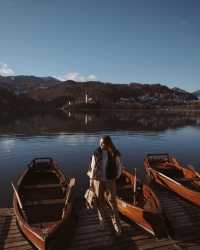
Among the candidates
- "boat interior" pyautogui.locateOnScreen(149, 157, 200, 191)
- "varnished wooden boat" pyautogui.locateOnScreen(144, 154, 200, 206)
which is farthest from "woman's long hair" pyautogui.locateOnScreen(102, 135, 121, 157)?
"boat interior" pyautogui.locateOnScreen(149, 157, 200, 191)

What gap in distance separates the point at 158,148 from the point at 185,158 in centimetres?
724

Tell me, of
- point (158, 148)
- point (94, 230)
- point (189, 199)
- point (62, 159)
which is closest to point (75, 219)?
point (94, 230)

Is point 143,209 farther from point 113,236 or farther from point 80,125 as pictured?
point 80,125

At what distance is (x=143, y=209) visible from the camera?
33.3ft

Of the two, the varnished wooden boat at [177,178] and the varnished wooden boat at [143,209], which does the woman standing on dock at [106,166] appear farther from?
the varnished wooden boat at [177,178]

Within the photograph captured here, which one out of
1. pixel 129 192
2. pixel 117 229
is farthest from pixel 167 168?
pixel 117 229

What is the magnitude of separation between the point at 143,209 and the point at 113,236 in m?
1.50

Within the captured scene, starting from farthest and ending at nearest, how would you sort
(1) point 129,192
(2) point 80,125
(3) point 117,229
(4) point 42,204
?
(2) point 80,125, (1) point 129,192, (4) point 42,204, (3) point 117,229

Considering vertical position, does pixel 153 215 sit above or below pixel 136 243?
above

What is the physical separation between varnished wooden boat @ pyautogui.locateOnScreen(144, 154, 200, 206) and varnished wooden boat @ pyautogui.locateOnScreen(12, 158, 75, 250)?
5.91 meters

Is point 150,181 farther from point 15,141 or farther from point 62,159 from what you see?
point 15,141

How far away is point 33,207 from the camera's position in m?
12.2

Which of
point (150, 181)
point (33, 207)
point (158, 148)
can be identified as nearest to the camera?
point (33, 207)

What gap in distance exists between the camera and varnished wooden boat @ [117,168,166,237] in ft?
31.9
